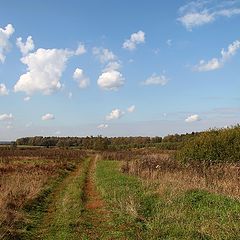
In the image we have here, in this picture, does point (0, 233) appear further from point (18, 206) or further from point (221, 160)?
point (221, 160)

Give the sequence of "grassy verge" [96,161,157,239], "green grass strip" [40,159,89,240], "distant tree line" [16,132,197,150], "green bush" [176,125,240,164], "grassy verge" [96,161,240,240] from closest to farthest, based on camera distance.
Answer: "grassy verge" [96,161,240,240]
"grassy verge" [96,161,157,239]
"green grass strip" [40,159,89,240]
"green bush" [176,125,240,164]
"distant tree line" [16,132,197,150]

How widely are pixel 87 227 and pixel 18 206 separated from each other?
365cm

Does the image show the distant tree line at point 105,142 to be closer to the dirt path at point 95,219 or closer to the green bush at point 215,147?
the green bush at point 215,147

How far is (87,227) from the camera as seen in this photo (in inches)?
447

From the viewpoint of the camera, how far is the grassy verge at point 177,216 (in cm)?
950

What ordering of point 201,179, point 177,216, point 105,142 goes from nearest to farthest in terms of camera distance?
point 177,216 < point 201,179 < point 105,142

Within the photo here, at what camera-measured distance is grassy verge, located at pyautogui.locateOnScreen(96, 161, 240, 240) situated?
374 inches

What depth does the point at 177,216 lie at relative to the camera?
11.2m

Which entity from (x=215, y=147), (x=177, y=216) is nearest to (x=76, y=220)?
(x=177, y=216)

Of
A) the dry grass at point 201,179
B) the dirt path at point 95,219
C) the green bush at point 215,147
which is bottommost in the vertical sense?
the dirt path at point 95,219

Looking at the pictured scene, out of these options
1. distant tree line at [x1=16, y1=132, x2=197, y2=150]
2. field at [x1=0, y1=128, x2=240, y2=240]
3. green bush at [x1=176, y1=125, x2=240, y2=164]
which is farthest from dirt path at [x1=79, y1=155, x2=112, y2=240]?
distant tree line at [x1=16, y1=132, x2=197, y2=150]

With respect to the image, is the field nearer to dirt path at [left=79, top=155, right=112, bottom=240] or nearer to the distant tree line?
dirt path at [left=79, top=155, right=112, bottom=240]

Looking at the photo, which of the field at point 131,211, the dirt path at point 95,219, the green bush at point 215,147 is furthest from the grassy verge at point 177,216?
the green bush at point 215,147

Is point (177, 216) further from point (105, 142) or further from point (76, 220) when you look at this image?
point (105, 142)
